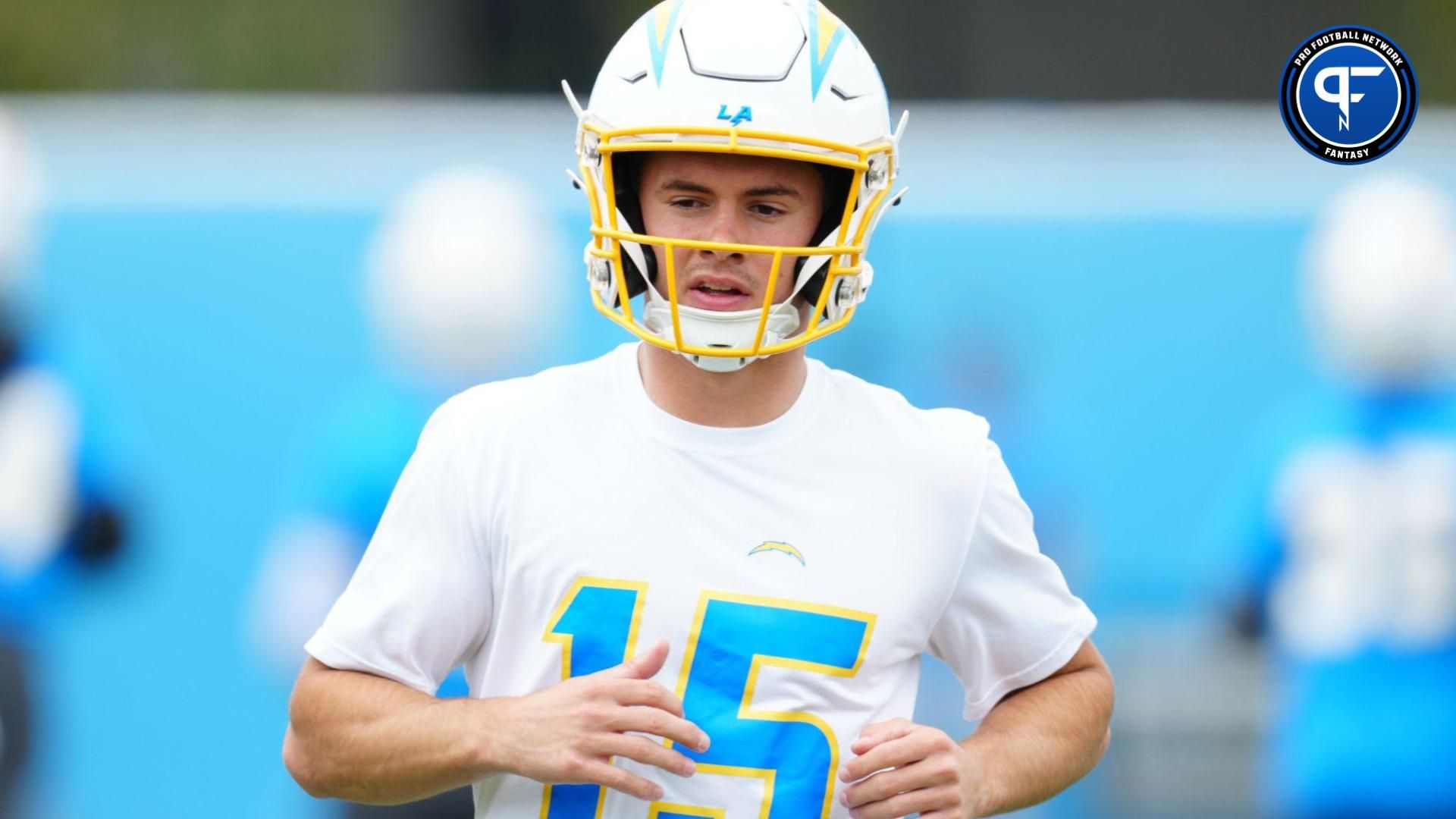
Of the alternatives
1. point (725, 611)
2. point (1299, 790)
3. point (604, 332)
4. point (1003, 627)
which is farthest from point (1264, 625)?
point (725, 611)

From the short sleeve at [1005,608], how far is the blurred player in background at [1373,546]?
2800 millimetres

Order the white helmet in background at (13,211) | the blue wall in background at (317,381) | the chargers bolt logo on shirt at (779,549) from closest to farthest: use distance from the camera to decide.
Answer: the chargers bolt logo on shirt at (779,549) < the white helmet in background at (13,211) < the blue wall in background at (317,381)

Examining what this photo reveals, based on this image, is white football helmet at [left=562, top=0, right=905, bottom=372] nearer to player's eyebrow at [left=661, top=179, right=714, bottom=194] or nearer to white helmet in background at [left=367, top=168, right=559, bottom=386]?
player's eyebrow at [left=661, top=179, right=714, bottom=194]

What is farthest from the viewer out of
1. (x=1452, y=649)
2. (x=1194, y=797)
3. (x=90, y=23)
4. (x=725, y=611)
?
(x=90, y=23)

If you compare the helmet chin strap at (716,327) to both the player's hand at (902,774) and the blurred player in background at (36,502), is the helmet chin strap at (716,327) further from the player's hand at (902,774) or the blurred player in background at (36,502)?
the blurred player in background at (36,502)

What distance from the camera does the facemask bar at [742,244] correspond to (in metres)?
2.63

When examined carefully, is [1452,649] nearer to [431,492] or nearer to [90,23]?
[431,492]

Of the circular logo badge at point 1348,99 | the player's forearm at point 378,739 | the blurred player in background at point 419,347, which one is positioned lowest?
the player's forearm at point 378,739

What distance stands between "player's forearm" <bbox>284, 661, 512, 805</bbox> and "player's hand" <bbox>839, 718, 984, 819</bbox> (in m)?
0.45

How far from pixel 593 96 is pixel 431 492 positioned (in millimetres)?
619

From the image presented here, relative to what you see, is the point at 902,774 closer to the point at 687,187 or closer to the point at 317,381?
the point at 687,187

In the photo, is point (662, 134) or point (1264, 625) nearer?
point (662, 134)

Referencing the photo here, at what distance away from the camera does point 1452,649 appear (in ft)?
17.7

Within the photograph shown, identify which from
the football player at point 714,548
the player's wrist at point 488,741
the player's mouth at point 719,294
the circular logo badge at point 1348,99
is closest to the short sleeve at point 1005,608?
the football player at point 714,548
